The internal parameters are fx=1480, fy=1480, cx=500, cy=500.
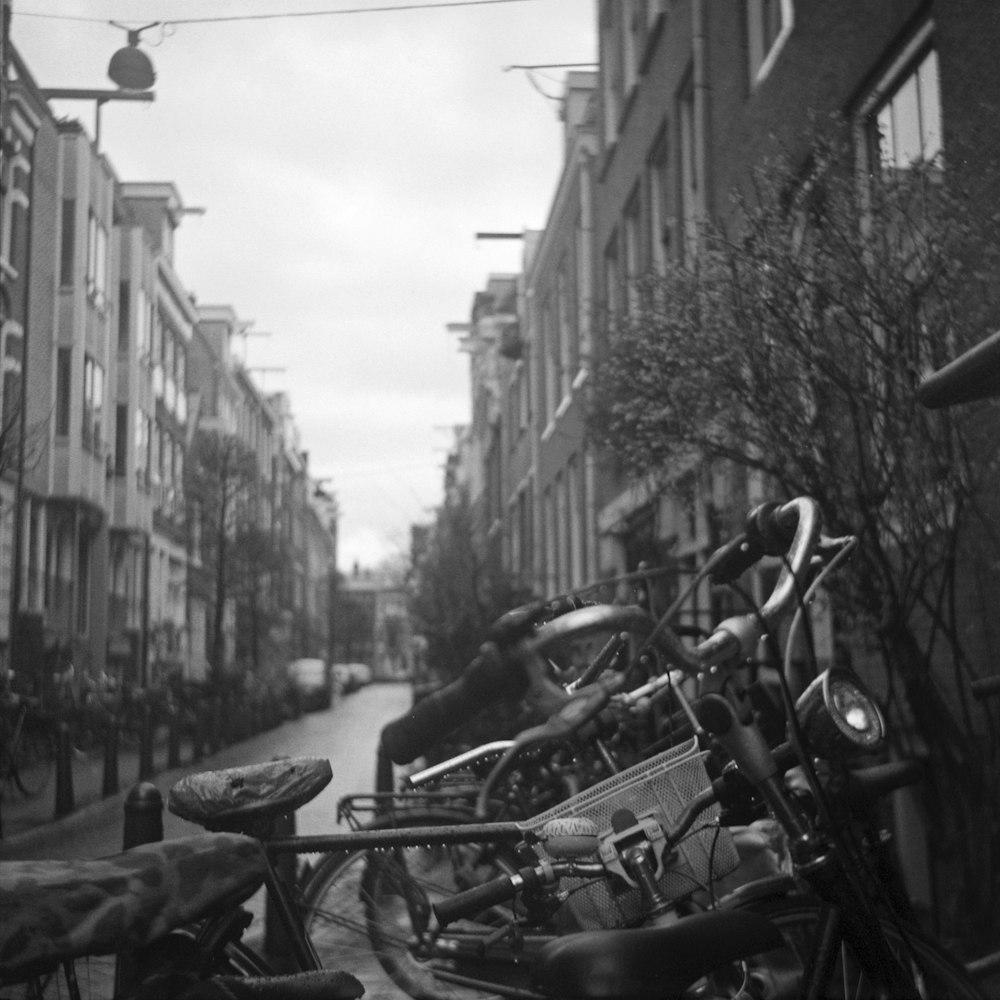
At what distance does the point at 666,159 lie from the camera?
51.3 feet

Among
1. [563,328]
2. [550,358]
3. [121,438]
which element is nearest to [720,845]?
[121,438]

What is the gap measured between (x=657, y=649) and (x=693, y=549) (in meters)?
10.9

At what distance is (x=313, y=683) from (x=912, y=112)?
131 ft

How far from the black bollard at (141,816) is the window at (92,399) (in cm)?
590

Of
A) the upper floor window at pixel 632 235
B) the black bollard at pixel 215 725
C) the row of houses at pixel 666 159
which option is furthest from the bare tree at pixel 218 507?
the upper floor window at pixel 632 235

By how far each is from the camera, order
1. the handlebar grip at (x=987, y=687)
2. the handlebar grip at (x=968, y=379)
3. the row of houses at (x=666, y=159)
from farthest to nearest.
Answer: the row of houses at (x=666, y=159) < the handlebar grip at (x=987, y=687) < the handlebar grip at (x=968, y=379)

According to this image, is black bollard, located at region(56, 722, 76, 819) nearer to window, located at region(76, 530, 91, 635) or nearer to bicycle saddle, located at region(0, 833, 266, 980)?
window, located at region(76, 530, 91, 635)

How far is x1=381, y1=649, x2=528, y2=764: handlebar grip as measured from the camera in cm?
Result: 238

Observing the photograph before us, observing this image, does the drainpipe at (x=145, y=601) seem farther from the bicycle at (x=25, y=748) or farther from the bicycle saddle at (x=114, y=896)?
the bicycle saddle at (x=114, y=896)

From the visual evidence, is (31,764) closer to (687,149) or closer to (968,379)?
(687,149)

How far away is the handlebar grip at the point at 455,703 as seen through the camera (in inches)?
93.9

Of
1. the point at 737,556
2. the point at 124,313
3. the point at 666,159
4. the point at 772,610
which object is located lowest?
the point at 772,610

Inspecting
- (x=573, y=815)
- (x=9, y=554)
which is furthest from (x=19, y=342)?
(x=573, y=815)

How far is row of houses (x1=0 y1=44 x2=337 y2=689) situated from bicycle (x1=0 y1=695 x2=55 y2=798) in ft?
1.01
